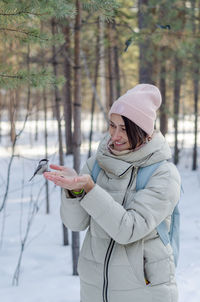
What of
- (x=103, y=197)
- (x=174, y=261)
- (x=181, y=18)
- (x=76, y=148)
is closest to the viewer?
(x=103, y=197)

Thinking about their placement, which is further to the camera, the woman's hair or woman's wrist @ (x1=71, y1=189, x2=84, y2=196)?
the woman's hair

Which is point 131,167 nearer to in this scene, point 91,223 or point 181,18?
point 91,223

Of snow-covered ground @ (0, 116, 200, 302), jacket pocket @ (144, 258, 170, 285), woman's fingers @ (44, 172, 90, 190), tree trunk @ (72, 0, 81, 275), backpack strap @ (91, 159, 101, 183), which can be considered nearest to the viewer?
woman's fingers @ (44, 172, 90, 190)

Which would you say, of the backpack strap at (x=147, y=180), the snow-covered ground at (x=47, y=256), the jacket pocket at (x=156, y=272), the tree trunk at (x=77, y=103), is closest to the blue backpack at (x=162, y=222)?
the backpack strap at (x=147, y=180)

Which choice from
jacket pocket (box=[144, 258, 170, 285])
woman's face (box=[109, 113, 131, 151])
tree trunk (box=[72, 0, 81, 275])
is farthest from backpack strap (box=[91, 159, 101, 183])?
tree trunk (box=[72, 0, 81, 275])

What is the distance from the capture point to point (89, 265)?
1.82 m

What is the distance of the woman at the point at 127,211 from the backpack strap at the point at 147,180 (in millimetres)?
19

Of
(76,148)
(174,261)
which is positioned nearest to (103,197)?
(174,261)

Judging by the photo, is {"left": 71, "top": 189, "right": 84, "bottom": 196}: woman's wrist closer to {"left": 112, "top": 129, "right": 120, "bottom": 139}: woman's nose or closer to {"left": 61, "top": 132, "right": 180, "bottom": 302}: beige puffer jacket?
{"left": 61, "top": 132, "right": 180, "bottom": 302}: beige puffer jacket

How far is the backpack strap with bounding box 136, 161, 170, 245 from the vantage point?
1770 mm

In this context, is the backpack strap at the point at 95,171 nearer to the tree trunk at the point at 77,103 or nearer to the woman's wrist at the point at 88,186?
the woman's wrist at the point at 88,186

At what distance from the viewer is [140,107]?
1815 millimetres

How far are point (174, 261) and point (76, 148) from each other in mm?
2494

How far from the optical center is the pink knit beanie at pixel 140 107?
5.89 feet
